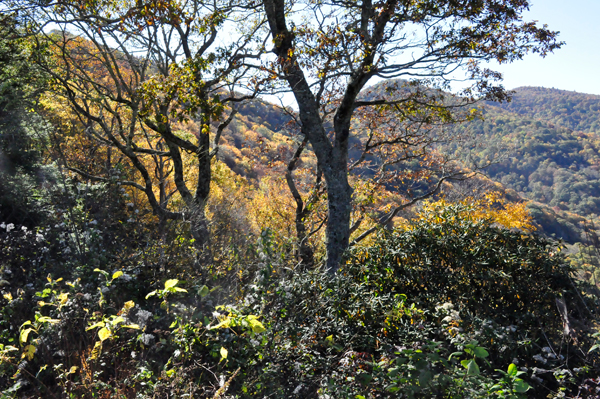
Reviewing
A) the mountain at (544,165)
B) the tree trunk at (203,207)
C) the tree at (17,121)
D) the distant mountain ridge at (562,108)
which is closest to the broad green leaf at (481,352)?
the tree trunk at (203,207)

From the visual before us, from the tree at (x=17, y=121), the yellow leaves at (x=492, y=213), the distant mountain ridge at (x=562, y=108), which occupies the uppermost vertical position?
the distant mountain ridge at (x=562, y=108)

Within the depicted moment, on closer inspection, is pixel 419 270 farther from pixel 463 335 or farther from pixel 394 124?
pixel 394 124

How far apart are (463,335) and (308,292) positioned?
1368 mm

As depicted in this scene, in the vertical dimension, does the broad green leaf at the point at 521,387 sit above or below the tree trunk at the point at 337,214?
below

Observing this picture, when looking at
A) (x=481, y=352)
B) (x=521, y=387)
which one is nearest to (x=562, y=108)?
(x=481, y=352)

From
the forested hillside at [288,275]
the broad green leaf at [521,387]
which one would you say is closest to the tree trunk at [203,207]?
the forested hillside at [288,275]

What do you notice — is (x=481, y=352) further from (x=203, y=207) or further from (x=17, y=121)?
(x=17, y=121)

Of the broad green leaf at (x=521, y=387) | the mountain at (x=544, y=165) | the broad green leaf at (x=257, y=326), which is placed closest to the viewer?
the broad green leaf at (x=521, y=387)

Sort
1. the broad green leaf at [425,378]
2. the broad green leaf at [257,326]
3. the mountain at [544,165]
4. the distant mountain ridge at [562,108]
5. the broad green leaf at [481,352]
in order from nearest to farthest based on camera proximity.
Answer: the broad green leaf at [481,352], the broad green leaf at [425,378], the broad green leaf at [257,326], the mountain at [544,165], the distant mountain ridge at [562,108]

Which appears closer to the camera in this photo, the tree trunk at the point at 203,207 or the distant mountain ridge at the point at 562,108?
the tree trunk at the point at 203,207

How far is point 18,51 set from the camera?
741 centimetres

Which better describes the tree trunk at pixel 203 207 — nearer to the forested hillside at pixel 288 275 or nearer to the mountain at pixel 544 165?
the forested hillside at pixel 288 275

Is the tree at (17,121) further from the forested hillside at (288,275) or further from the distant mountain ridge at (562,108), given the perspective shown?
the distant mountain ridge at (562,108)

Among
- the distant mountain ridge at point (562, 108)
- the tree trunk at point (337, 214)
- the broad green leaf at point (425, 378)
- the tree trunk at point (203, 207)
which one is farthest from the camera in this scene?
the distant mountain ridge at point (562, 108)
